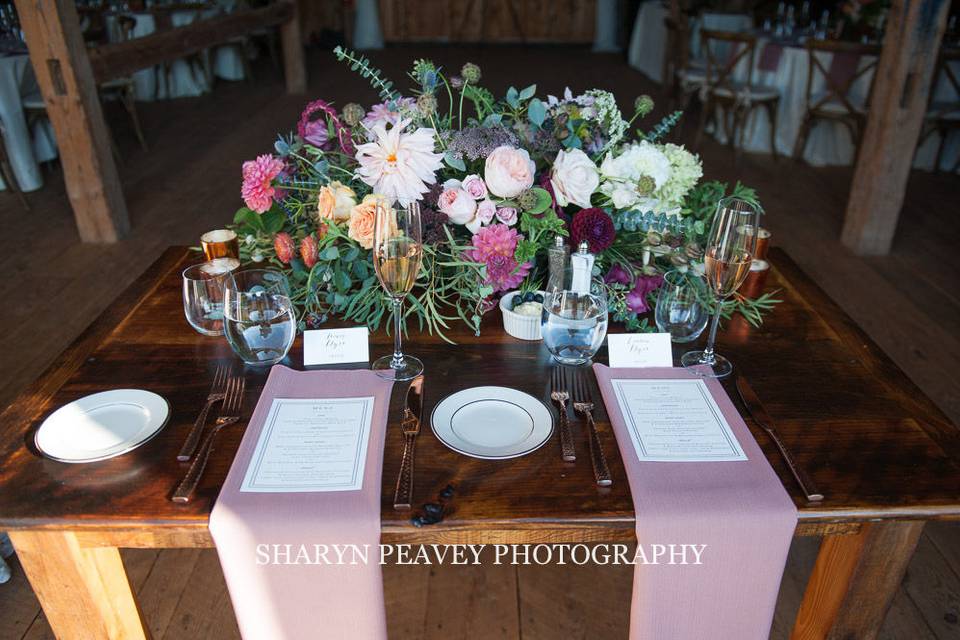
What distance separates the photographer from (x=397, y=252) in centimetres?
96

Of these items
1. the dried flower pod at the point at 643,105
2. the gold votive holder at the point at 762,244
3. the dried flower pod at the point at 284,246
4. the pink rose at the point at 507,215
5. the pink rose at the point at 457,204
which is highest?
the dried flower pod at the point at 643,105

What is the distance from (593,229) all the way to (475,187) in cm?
20

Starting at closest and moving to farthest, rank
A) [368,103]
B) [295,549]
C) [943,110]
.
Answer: [295,549] → [943,110] → [368,103]

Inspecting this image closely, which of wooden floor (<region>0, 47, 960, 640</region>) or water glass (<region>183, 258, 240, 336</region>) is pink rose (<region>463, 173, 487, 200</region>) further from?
wooden floor (<region>0, 47, 960, 640</region>)

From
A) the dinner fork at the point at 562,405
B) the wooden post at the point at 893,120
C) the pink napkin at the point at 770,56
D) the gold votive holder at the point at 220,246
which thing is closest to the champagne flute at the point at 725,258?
the dinner fork at the point at 562,405

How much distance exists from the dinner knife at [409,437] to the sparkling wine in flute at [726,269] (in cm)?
46

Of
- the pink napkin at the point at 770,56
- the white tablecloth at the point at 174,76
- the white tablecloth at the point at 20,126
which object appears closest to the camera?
the white tablecloth at the point at 20,126

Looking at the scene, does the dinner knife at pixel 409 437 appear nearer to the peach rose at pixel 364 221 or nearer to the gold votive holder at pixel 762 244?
the peach rose at pixel 364 221

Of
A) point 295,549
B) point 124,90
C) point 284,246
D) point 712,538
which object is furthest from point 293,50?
point 712,538

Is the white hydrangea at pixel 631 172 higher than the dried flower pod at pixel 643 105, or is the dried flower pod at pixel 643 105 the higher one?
the dried flower pod at pixel 643 105

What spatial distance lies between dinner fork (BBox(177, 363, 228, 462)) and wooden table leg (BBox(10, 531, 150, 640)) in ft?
0.50

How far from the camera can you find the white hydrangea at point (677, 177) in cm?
122

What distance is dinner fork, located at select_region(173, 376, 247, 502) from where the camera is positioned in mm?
794

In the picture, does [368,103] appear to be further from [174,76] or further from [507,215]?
[507,215]
